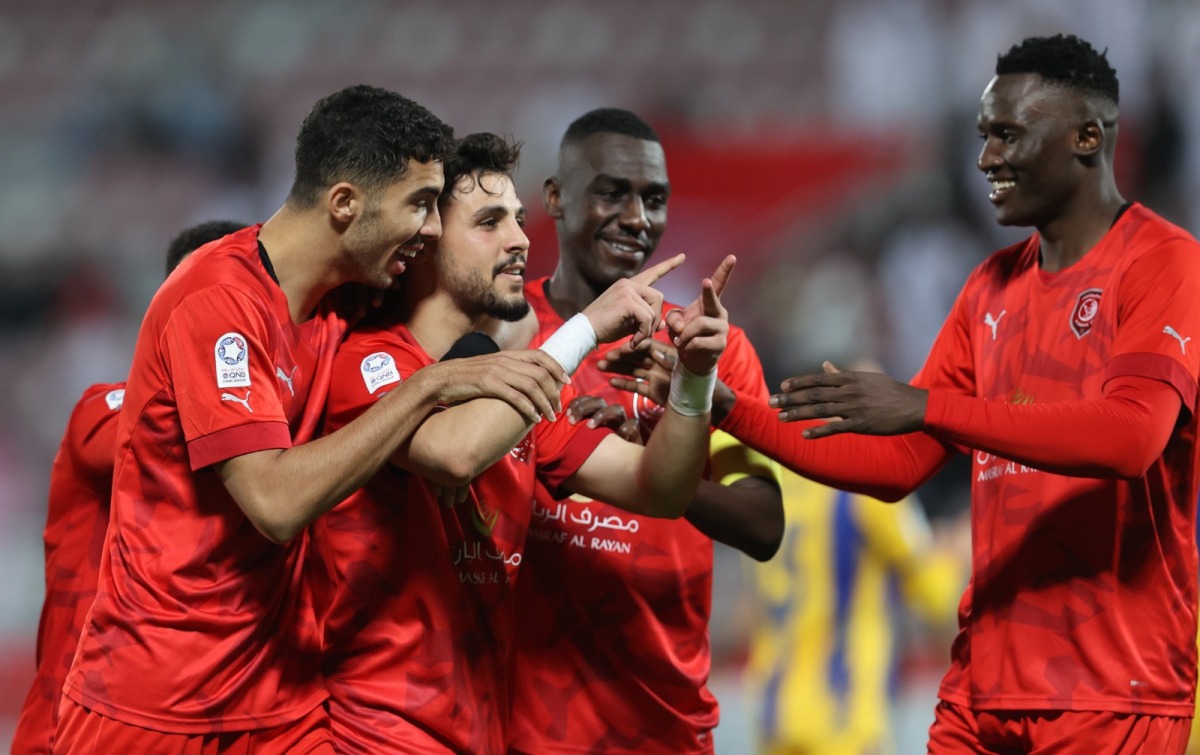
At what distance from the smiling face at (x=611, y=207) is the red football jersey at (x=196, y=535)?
1427 mm

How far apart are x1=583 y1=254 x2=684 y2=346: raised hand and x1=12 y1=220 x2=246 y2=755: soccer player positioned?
4.58ft

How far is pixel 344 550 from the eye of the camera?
10.5 feet

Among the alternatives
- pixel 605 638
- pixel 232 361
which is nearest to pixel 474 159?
pixel 232 361

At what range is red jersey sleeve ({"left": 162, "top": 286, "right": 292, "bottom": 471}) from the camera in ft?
9.35

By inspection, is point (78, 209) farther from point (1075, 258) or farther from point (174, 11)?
point (1075, 258)

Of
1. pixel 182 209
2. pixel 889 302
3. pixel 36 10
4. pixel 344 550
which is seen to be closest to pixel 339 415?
pixel 344 550

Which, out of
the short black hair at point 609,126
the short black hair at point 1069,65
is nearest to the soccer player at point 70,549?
the short black hair at point 609,126

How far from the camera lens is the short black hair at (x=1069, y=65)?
3600mm

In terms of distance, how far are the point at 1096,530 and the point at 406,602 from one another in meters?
1.73

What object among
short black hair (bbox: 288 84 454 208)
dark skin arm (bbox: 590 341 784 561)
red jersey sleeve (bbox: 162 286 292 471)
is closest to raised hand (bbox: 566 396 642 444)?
dark skin arm (bbox: 590 341 784 561)

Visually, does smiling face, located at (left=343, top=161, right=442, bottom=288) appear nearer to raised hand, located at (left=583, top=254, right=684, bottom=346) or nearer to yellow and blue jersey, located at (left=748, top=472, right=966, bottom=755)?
raised hand, located at (left=583, top=254, right=684, bottom=346)

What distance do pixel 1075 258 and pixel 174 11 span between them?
9.37 metres

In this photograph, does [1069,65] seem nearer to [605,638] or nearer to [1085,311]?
[1085,311]

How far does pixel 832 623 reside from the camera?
5.63 meters
